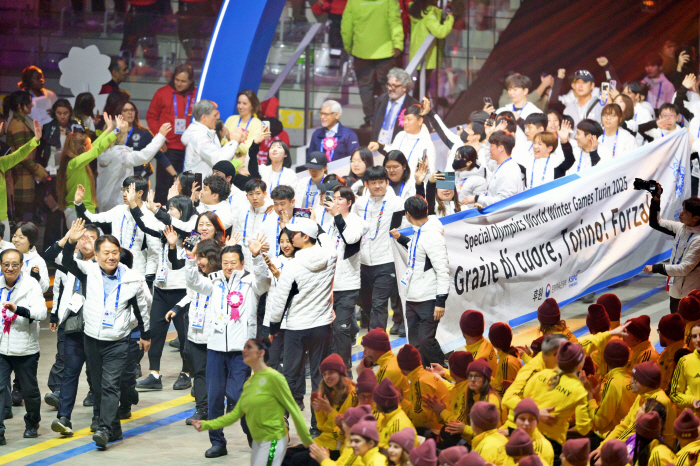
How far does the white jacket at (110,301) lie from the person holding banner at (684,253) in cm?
486

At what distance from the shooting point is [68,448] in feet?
27.1

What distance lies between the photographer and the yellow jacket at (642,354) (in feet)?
A: 25.8

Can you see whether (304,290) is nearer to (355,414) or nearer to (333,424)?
(333,424)

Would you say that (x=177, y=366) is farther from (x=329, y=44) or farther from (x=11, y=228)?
(x=329, y=44)

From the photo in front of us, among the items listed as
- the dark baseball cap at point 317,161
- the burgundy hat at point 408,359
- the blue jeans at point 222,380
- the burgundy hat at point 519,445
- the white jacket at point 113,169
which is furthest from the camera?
the white jacket at point 113,169

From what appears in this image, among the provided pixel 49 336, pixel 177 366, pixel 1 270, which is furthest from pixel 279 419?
pixel 49 336

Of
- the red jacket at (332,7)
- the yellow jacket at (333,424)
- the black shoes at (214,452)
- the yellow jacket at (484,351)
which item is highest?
the red jacket at (332,7)

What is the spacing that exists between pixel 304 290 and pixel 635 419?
292 centimetres

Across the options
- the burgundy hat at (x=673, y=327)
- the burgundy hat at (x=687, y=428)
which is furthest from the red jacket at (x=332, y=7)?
the burgundy hat at (x=687, y=428)

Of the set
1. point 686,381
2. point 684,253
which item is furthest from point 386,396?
point 684,253

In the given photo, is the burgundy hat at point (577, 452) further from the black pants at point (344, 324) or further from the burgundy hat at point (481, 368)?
the black pants at point (344, 324)

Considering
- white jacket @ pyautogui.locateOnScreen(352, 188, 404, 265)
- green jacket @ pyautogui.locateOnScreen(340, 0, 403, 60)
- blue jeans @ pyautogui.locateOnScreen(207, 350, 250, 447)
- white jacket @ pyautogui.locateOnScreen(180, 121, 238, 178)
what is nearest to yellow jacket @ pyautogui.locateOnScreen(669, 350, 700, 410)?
blue jeans @ pyautogui.locateOnScreen(207, 350, 250, 447)

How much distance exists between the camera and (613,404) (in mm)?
7211

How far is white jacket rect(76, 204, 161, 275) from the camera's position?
34.3 ft
